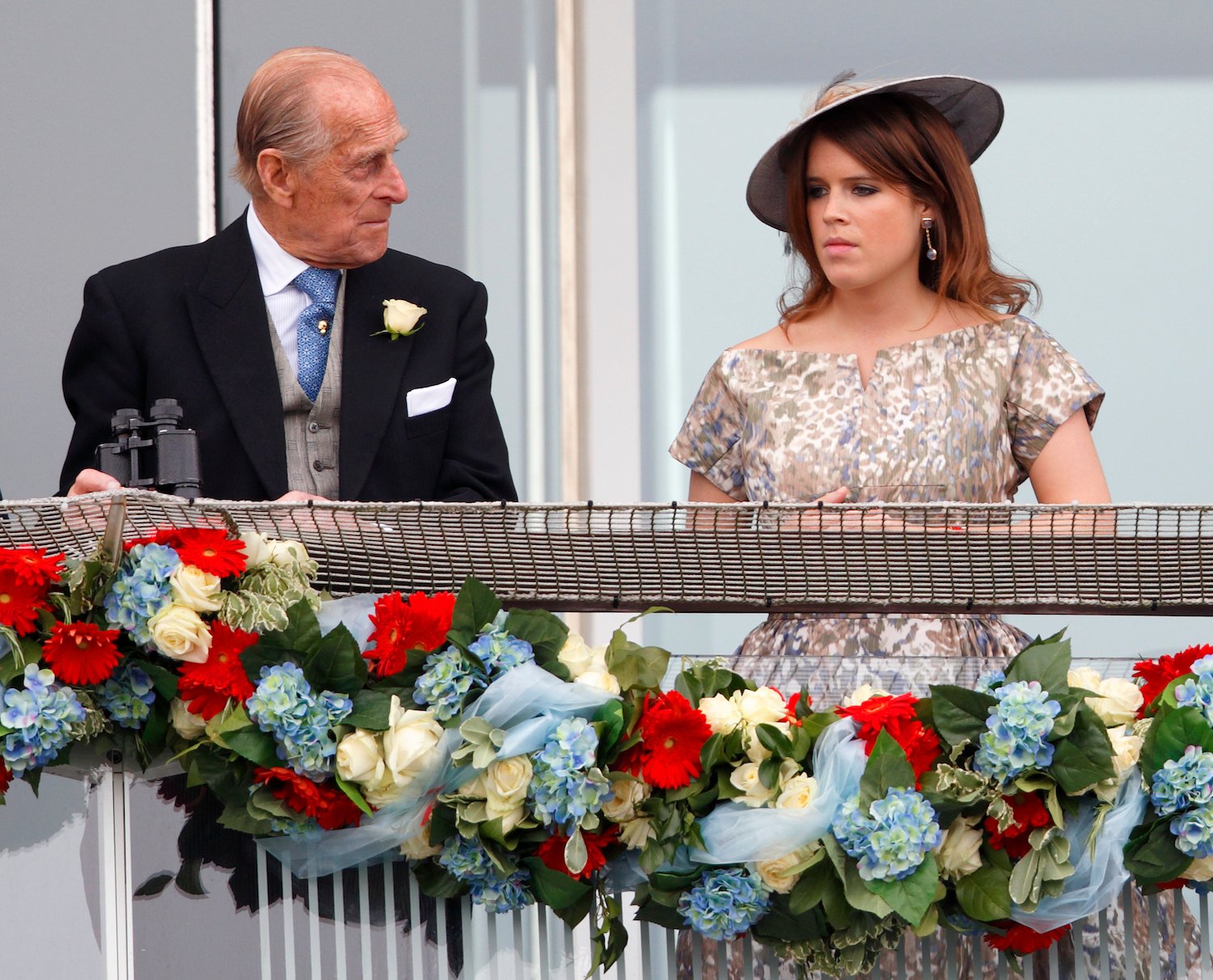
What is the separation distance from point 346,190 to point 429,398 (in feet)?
0.88

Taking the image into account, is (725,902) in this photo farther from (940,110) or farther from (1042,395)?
(940,110)

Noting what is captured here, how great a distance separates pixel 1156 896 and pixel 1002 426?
0.78m

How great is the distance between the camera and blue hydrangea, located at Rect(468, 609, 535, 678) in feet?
4.70

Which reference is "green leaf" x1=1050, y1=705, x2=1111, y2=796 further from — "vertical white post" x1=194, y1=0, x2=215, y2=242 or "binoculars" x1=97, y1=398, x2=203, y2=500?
"vertical white post" x1=194, y1=0, x2=215, y2=242

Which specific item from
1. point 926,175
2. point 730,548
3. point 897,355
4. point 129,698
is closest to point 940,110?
point 926,175

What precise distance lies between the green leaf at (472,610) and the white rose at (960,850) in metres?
0.40

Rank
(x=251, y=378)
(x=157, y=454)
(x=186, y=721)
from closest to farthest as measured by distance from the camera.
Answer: (x=186, y=721) < (x=157, y=454) < (x=251, y=378)

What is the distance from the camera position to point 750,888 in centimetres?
139

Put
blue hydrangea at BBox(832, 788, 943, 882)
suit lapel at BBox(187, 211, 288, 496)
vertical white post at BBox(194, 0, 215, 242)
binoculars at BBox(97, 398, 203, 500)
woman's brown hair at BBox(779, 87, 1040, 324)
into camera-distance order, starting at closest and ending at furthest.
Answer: blue hydrangea at BBox(832, 788, 943, 882) → binoculars at BBox(97, 398, 203, 500) → suit lapel at BBox(187, 211, 288, 496) → woman's brown hair at BBox(779, 87, 1040, 324) → vertical white post at BBox(194, 0, 215, 242)

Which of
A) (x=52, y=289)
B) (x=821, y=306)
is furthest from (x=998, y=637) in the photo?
(x=52, y=289)

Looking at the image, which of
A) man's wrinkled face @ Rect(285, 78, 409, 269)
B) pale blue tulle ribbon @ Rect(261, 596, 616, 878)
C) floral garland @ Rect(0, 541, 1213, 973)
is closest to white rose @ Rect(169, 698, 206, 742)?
floral garland @ Rect(0, 541, 1213, 973)

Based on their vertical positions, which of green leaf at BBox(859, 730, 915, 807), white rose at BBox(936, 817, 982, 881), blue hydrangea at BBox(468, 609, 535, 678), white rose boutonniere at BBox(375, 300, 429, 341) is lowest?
white rose at BBox(936, 817, 982, 881)

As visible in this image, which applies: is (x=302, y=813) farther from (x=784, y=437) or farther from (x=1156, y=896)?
(x=784, y=437)

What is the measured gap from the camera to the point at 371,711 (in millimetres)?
1432
